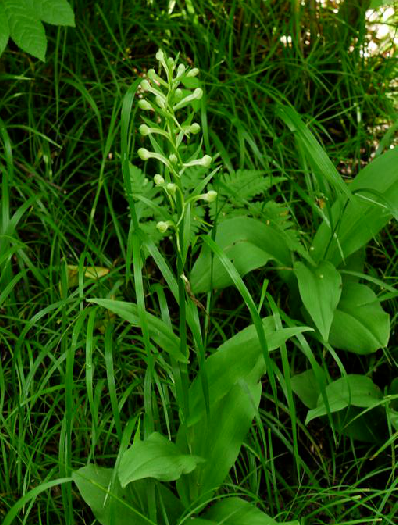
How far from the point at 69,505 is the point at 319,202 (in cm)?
144

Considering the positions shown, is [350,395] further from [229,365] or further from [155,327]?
[155,327]

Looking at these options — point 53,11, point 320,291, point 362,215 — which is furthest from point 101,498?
point 53,11

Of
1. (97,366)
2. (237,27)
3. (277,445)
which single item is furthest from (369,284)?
(237,27)

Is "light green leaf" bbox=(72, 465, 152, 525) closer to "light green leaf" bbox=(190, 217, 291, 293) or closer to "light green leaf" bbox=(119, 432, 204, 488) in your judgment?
"light green leaf" bbox=(119, 432, 204, 488)

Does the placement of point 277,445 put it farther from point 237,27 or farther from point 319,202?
point 237,27

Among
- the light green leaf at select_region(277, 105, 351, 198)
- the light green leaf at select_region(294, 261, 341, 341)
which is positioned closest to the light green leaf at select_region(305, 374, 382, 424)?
the light green leaf at select_region(294, 261, 341, 341)

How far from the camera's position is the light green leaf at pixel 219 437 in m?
1.78

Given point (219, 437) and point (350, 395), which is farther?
point (350, 395)

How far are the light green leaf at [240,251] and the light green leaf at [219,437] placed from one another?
44 cm

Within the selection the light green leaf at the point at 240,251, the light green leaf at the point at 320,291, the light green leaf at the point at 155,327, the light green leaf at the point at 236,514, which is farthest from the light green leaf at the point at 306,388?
the light green leaf at the point at 155,327

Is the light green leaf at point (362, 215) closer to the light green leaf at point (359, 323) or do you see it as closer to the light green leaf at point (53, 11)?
the light green leaf at point (359, 323)

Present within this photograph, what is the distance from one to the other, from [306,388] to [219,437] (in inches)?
18.8

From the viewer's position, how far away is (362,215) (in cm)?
229

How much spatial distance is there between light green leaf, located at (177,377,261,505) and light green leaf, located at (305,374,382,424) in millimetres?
301
